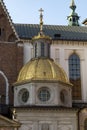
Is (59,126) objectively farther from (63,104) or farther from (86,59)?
(86,59)

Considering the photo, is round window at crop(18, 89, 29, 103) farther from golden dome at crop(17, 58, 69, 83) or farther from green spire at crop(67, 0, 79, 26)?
green spire at crop(67, 0, 79, 26)

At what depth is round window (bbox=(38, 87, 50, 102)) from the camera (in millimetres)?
41906

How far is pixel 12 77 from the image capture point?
47.8 m

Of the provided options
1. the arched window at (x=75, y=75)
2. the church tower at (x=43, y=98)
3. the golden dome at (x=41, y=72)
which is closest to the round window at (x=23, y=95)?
the church tower at (x=43, y=98)

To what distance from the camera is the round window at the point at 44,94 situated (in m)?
41.9

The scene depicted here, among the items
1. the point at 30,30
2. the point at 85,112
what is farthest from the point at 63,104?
the point at 30,30

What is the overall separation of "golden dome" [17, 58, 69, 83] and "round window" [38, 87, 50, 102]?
3.91 ft

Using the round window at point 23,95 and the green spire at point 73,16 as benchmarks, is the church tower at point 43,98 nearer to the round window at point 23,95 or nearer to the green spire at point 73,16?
the round window at point 23,95

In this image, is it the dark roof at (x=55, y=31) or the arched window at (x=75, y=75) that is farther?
the dark roof at (x=55, y=31)

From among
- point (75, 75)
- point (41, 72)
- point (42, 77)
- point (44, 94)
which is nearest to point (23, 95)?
point (44, 94)

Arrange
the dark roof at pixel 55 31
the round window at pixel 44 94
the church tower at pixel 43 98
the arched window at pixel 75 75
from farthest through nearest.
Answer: the dark roof at pixel 55 31, the arched window at pixel 75 75, the round window at pixel 44 94, the church tower at pixel 43 98

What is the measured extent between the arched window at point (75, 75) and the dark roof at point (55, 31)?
284cm

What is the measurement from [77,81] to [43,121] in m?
11.1

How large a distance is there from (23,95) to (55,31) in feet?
47.6
